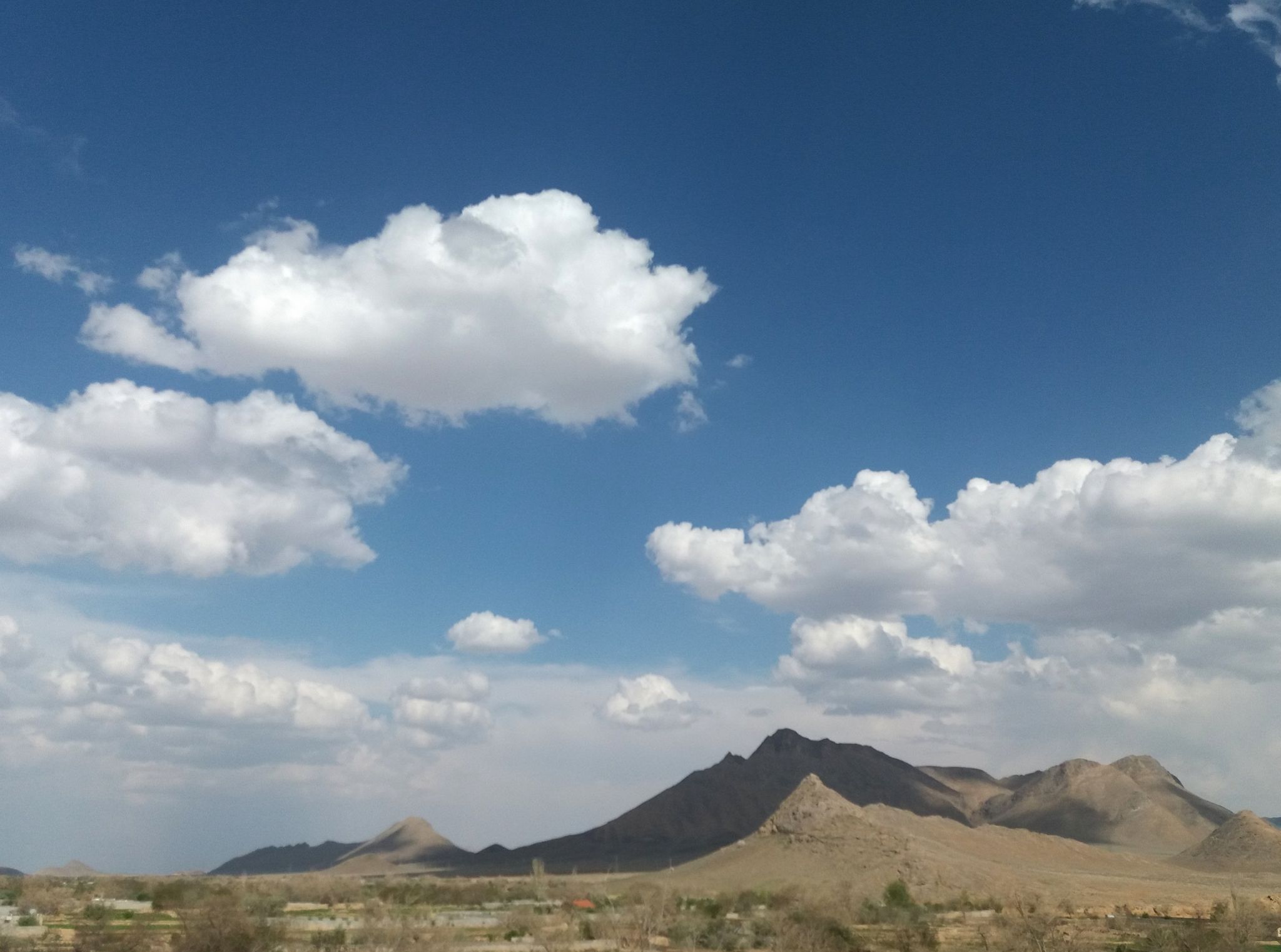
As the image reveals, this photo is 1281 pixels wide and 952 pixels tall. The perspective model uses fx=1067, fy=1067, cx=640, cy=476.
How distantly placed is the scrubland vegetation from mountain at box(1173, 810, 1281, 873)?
7150 cm

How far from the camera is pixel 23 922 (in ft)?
206

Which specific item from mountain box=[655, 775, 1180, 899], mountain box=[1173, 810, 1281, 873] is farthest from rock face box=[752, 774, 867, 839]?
mountain box=[1173, 810, 1281, 873]

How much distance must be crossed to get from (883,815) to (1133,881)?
28.1 metres

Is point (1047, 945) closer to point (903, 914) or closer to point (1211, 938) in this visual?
point (1211, 938)

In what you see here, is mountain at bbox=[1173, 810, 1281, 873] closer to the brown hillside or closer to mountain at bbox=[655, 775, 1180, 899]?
the brown hillside

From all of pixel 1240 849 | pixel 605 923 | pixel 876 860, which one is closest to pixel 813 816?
pixel 876 860

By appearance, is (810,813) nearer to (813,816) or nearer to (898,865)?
(813,816)

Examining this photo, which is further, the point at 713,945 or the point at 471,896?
the point at 471,896

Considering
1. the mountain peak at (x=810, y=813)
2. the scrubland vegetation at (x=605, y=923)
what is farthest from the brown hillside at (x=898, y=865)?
the scrubland vegetation at (x=605, y=923)

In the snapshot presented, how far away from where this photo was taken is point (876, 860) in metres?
104

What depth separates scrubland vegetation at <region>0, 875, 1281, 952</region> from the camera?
43719 mm

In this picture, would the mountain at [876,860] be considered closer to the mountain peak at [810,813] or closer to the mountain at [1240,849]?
the mountain peak at [810,813]

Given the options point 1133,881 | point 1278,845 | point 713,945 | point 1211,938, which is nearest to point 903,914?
point 713,945

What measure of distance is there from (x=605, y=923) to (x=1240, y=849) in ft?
442
